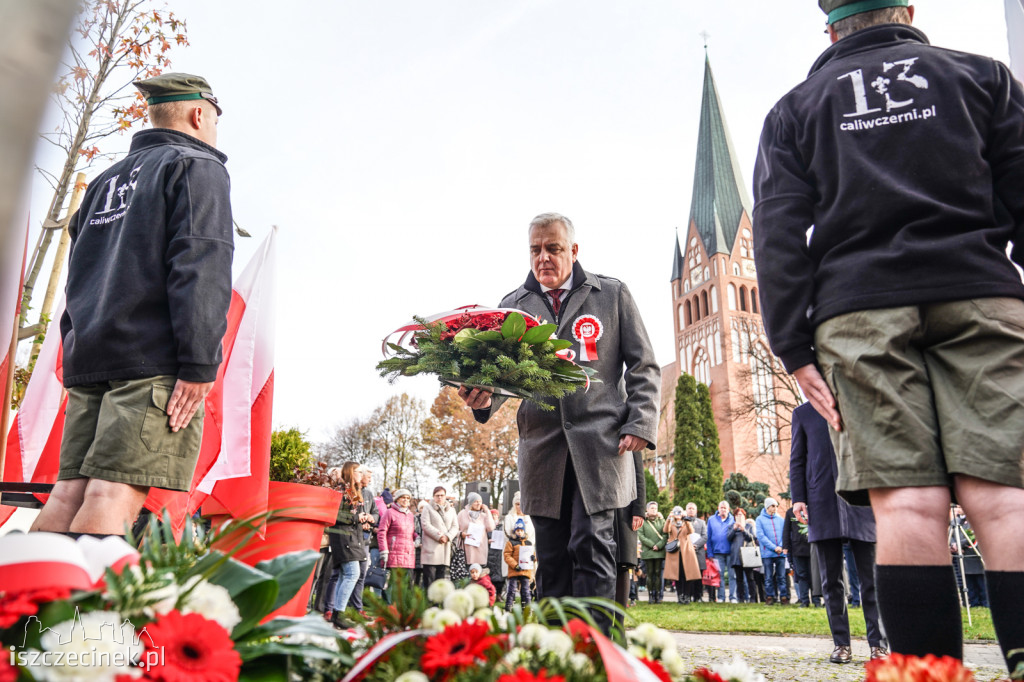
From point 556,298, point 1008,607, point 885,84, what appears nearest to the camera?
point 1008,607

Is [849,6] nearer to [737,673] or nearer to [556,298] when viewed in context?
[556,298]

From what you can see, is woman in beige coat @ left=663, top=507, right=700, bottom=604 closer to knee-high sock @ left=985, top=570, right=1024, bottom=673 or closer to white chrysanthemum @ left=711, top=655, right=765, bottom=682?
knee-high sock @ left=985, top=570, right=1024, bottom=673

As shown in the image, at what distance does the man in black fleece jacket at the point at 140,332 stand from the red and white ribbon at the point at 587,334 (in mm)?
1832

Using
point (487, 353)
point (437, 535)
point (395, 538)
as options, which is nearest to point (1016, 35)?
point (487, 353)

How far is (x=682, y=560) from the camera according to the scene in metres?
16.7

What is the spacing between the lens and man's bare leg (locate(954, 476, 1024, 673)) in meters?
1.84

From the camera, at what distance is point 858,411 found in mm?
2152

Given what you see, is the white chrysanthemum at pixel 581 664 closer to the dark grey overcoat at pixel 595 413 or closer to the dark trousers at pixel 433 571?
the dark grey overcoat at pixel 595 413

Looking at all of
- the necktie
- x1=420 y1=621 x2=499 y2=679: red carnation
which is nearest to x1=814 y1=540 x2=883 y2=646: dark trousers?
the necktie


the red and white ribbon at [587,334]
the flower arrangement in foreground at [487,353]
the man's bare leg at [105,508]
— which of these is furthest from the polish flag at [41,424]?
the red and white ribbon at [587,334]

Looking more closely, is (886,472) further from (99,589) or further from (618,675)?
(99,589)

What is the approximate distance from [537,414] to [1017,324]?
2.40 metres

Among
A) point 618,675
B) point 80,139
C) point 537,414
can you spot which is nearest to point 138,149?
point 537,414

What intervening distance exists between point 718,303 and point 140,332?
2761 inches
